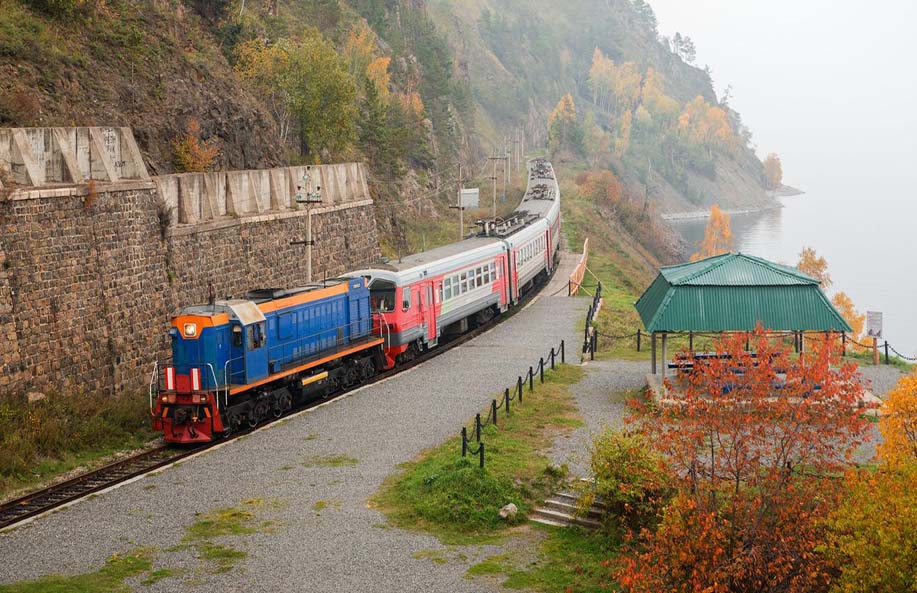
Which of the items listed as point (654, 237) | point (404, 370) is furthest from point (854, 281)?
point (404, 370)

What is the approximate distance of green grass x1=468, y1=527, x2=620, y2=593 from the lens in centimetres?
1584

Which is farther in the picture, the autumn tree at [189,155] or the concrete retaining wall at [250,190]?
the autumn tree at [189,155]

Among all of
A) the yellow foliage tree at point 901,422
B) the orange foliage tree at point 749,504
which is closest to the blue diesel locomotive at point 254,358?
the orange foliage tree at point 749,504

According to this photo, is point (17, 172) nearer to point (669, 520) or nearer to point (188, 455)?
point (188, 455)

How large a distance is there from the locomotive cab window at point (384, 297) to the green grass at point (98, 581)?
16509mm

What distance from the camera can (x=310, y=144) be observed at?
56594mm

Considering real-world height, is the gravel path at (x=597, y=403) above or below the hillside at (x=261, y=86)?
below

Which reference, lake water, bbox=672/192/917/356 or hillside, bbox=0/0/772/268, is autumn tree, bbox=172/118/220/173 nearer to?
hillside, bbox=0/0/772/268

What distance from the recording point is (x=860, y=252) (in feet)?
527

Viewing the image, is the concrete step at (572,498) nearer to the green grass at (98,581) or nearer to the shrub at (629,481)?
the shrub at (629,481)

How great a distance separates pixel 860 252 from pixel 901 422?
6047 inches

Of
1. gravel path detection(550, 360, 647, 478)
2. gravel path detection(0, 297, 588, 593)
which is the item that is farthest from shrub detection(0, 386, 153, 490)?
gravel path detection(550, 360, 647, 478)

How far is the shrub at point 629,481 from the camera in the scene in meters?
17.9

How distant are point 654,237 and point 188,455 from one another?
104 meters
